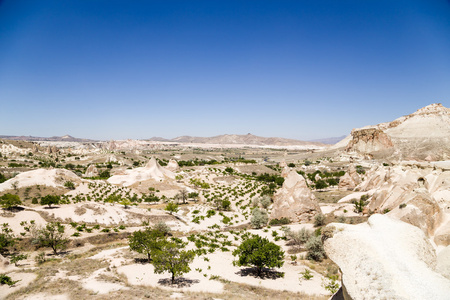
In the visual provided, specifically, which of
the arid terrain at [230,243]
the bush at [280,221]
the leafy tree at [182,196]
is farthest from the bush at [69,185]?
the bush at [280,221]

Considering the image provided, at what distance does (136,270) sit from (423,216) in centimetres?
2112

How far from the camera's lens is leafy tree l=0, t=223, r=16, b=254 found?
22.7 meters

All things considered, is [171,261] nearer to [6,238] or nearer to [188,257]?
[188,257]

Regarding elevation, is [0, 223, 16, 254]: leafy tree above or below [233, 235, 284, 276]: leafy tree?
below

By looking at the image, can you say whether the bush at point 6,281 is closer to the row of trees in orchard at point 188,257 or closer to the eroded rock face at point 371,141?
the row of trees in orchard at point 188,257

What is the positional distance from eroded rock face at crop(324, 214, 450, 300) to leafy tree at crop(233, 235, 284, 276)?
38.5ft

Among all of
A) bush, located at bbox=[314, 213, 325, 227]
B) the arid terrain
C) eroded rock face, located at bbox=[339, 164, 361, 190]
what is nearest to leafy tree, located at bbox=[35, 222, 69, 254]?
the arid terrain

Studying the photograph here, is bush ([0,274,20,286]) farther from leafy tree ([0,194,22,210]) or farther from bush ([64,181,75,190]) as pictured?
bush ([64,181,75,190])

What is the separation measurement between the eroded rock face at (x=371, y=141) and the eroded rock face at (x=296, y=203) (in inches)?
4848

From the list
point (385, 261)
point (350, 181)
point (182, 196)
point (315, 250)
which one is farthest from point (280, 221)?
point (350, 181)

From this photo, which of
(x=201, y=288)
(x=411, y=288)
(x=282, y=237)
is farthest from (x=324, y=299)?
(x=282, y=237)

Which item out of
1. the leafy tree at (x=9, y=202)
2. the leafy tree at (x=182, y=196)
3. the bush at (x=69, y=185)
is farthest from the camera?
the bush at (x=69, y=185)

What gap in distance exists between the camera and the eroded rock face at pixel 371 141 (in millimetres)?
130750

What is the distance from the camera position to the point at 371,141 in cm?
13562
